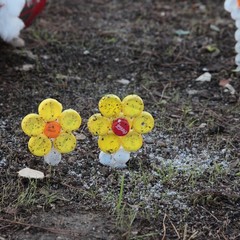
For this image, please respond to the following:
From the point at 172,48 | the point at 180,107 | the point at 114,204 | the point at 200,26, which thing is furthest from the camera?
the point at 200,26

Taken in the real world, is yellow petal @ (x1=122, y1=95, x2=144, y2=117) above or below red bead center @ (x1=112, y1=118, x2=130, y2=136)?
above

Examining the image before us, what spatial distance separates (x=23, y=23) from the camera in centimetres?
300

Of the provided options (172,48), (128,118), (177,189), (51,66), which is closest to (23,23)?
(51,66)

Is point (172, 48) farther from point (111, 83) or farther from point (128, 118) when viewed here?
point (128, 118)

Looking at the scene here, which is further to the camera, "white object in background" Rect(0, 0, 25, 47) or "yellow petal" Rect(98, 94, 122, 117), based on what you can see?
"white object in background" Rect(0, 0, 25, 47)

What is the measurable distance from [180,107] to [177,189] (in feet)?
2.23

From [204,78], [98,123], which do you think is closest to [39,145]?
[98,123]

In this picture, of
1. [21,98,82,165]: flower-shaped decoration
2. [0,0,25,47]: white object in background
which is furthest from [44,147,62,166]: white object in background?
[0,0,25,47]: white object in background

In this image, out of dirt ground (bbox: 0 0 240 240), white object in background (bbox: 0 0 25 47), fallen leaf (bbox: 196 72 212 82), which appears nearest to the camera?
dirt ground (bbox: 0 0 240 240)

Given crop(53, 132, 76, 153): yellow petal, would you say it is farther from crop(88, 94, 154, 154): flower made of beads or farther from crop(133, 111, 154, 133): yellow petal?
crop(133, 111, 154, 133): yellow petal

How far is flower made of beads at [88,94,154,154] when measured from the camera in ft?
7.04

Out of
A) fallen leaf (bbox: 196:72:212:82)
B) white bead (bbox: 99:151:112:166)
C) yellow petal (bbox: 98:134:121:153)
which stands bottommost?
fallen leaf (bbox: 196:72:212:82)

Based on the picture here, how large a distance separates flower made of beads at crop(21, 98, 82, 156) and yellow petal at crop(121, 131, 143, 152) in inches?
6.7

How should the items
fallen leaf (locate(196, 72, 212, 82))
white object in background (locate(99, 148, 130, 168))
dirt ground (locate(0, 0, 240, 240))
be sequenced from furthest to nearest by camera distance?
fallen leaf (locate(196, 72, 212, 82)) < white object in background (locate(99, 148, 130, 168)) < dirt ground (locate(0, 0, 240, 240))
